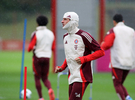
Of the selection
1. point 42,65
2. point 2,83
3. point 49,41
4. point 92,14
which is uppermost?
point 92,14

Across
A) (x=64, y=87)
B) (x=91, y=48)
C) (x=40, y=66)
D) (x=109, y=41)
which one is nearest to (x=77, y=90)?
(x=91, y=48)

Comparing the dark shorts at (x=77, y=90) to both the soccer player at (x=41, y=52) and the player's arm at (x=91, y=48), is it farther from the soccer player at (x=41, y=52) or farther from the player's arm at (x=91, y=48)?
the soccer player at (x=41, y=52)

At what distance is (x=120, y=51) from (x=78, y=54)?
2254 millimetres

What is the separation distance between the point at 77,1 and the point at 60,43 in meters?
2.05

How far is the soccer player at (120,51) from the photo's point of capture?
7262 millimetres

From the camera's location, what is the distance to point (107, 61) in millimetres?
14961

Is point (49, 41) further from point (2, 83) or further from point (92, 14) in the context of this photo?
point (92, 14)

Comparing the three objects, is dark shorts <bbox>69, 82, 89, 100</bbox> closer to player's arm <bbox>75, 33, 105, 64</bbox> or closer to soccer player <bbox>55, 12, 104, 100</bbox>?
soccer player <bbox>55, 12, 104, 100</bbox>

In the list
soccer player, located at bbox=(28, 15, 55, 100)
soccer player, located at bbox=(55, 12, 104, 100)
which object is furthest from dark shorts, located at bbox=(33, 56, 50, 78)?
soccer player, located at bbox=(55, 12, 104, 100)

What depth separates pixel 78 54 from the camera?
5.34 meters

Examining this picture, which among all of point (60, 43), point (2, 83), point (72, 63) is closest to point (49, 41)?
point (72, 63)

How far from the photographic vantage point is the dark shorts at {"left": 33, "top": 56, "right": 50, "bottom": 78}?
8336mm

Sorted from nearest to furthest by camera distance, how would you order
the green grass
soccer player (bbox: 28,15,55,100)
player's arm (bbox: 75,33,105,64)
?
player's arm (bbox: 75,33,105,64) < soccer player (bbox: 28,15,55,100) < the green grass

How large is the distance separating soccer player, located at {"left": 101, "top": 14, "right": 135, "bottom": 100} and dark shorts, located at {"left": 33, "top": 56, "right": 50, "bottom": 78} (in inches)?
72.0
